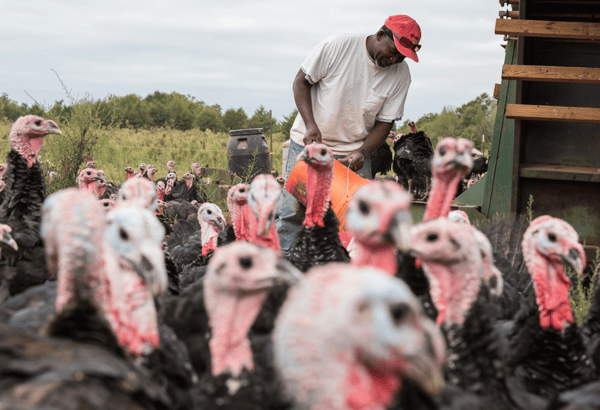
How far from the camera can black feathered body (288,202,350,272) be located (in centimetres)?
375

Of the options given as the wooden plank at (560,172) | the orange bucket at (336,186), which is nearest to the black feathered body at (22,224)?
the orange bucket at (336,186)

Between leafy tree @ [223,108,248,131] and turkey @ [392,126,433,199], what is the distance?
23421 millimetres

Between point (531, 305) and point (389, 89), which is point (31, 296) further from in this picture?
point (389, 89)

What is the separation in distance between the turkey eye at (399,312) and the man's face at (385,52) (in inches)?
162

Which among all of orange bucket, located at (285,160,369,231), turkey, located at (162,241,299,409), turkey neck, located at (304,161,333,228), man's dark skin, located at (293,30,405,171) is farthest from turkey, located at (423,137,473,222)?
man's dark skin, located at (293,30,405,171)

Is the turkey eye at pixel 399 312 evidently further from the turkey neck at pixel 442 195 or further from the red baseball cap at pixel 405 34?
the red baseball cap at pixel 405 34

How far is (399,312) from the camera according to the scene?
1599 mm

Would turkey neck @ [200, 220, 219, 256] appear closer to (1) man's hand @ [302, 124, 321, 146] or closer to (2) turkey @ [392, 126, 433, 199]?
(1) man's hand @ [302, 124, 321, 146]

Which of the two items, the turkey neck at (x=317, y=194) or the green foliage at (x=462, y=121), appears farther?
the green foliage at (x=462, y=121)

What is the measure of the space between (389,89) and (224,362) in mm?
4192

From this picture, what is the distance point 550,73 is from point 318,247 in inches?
114

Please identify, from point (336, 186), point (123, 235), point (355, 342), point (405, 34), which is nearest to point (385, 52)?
point (405, 34)

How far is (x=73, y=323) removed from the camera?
2.07 metres

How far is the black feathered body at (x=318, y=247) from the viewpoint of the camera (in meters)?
3.75
